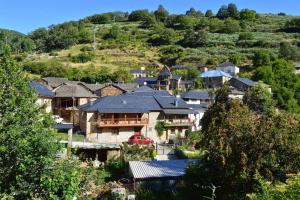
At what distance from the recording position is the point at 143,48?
112188mm

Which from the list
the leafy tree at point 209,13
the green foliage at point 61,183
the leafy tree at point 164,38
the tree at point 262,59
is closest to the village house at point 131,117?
the green foliage at point 61,183

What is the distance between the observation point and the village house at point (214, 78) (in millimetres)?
76812

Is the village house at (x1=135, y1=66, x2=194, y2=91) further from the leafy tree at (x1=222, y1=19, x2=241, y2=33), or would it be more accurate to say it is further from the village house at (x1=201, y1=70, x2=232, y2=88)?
the leafy tree at (x1=222, y1=19, x2=241, y2=33)

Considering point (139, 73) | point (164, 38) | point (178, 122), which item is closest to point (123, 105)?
point (178, 122)

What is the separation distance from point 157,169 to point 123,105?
1985cm

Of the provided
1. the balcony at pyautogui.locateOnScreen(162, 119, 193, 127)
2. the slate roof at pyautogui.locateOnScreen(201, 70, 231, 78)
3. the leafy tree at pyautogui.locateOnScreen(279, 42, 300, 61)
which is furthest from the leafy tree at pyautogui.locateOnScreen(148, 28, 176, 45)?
the balcony at pyautogui.locateOnScreen(162, 119, 193, 127)

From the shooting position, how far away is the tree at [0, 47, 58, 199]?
12.7 m

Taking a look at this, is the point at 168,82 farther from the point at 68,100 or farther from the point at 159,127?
the point at 159,127

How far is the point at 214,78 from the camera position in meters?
78.2

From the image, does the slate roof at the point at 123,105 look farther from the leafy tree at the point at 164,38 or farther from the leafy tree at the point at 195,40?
the leafy tree at the point at 164,38

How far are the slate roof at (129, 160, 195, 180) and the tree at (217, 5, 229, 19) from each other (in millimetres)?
128878

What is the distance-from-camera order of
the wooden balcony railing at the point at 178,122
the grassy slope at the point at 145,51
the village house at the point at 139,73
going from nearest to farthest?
1. the wooden balcony railing at the point at 178,122
2. the village house at the point at 139,73
3. the grassy slope at the point at 145,51

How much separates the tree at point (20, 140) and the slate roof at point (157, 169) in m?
12.1

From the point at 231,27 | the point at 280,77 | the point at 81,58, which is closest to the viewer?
the point at 280,77
